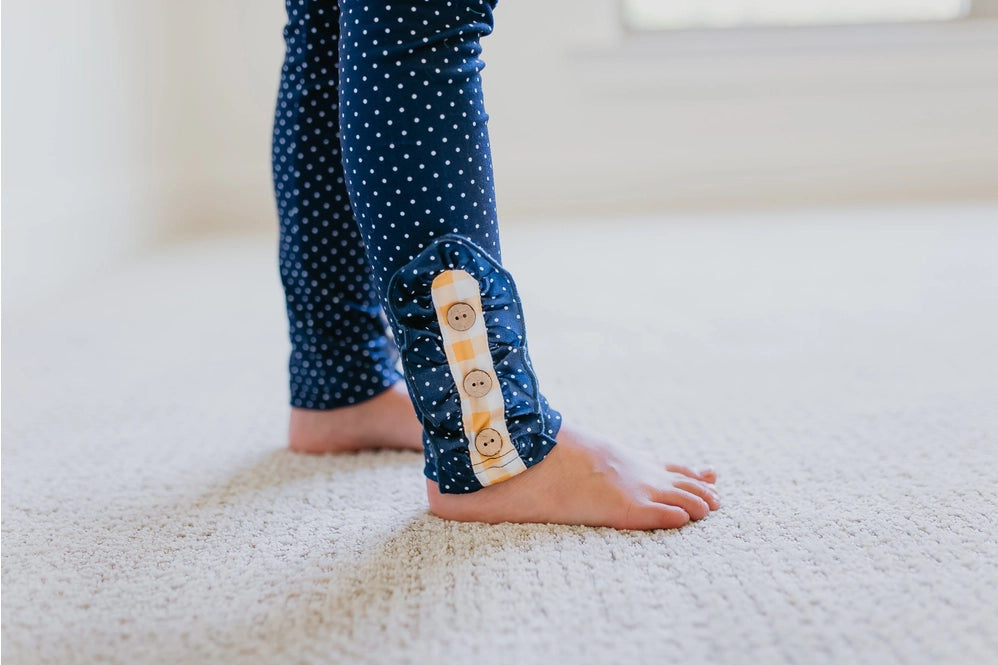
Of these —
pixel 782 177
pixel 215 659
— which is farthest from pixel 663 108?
pixel 215 659

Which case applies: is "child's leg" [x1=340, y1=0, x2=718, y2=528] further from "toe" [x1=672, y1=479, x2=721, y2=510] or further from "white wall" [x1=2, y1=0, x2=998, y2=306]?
"white wall" [x1=2, y1=0, x2=998, y2=306]

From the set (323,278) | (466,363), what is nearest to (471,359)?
(466,363)

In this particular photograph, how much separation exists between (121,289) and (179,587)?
1178 mm

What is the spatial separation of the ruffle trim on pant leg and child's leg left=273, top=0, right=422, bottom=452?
0.17 meters

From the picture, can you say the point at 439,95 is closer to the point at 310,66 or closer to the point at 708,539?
the point at 310,66

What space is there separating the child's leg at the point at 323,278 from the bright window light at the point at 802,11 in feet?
6.29

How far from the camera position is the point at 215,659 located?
0.46 m

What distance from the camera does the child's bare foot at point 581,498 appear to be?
0.60 m

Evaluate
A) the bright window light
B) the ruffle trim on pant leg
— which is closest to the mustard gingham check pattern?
the ruffle trim on pant leg

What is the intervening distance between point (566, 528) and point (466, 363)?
0.46 ft

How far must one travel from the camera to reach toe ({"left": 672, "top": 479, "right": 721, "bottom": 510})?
2.06 ft

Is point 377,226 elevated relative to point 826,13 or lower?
lower

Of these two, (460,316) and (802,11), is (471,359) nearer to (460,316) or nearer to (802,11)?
(460,316)

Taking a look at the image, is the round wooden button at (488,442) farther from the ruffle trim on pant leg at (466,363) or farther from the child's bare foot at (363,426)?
the child's bare foot at (363,426)
